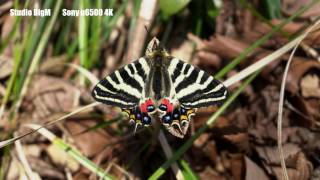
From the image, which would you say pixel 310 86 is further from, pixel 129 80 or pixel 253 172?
pixel 129 80

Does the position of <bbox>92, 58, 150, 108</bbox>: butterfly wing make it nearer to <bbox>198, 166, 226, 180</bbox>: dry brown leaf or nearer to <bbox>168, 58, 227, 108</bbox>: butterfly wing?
<bbox>168, 58, 227, 108</bbox>: butterfly wing

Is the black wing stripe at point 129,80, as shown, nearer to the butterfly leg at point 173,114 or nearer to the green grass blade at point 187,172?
the butterfly leg at point 173,114

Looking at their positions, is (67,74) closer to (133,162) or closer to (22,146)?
(22,146)

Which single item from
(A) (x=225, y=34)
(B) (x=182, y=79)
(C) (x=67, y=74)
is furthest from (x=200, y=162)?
(C) (x=67, y=74)

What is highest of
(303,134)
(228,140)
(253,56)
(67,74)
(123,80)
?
(67,74)

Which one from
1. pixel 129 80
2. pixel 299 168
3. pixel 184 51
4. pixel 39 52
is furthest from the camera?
pixel 184 51

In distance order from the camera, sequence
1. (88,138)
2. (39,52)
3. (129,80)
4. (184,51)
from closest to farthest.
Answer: (129,80)
(88,138)
(39,52)
(184,51)

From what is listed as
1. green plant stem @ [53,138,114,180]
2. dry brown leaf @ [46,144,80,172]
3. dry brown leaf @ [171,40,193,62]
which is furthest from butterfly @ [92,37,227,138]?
dry brown leaf @ [171,40,193,62]

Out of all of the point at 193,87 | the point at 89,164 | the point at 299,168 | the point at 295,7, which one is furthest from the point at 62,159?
the point at 295,7
